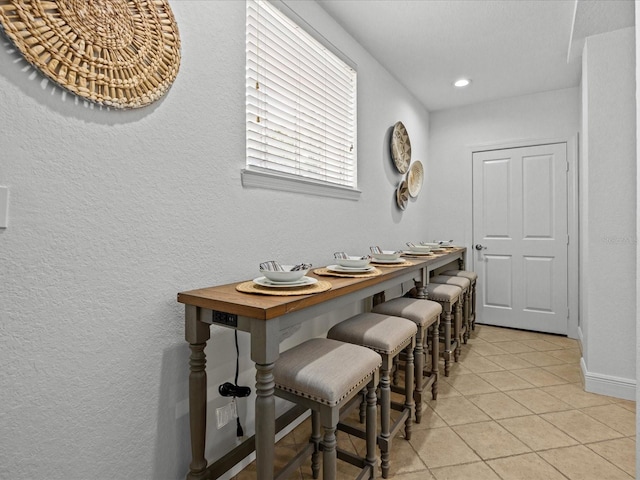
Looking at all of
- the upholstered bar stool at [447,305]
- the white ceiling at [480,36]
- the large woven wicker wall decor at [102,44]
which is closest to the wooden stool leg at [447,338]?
the upholstered bar stool at [447,305]

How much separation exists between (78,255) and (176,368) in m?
0.57

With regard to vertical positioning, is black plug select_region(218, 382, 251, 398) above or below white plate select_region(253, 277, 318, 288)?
below

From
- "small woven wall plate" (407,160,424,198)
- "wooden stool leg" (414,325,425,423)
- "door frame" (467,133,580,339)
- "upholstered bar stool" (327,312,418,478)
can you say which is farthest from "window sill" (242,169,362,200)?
"door frame" (467,133,580,339)

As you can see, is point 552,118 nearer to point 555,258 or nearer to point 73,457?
point 555,258

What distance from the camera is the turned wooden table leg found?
→ 129cm

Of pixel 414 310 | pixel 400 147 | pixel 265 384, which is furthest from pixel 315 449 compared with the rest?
→ pixel 400 147

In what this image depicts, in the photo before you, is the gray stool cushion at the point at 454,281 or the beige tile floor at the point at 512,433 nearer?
the beige tile floor at the point at 512,433

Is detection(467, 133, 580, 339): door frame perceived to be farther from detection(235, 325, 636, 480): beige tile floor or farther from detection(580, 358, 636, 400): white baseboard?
detection(580, 358, 636, 400): white baseboard

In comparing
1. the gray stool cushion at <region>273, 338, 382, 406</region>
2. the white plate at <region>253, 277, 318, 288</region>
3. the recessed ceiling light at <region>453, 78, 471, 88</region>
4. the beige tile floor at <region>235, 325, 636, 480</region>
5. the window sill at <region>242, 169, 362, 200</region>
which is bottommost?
the beige tile floor at <region>235, 325, 636, 480</region>

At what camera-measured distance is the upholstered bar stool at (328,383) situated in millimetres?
1185

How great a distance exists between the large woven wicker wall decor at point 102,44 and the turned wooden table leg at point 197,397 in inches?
31.8

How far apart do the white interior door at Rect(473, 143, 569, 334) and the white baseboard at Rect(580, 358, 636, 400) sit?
136cm

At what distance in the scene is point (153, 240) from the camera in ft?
4.17

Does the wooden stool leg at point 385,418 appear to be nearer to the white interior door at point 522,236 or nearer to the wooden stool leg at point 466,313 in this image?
the wooden stool leg at point 466,313
